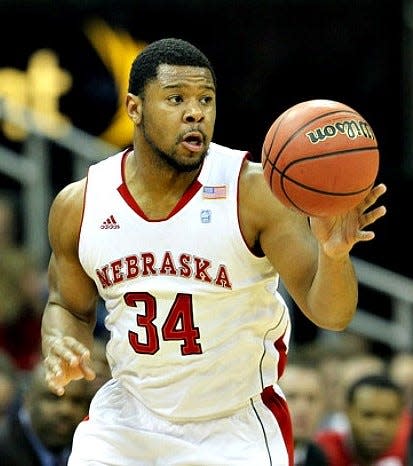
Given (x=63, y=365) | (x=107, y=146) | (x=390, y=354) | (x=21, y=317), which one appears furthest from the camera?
(x=390, y=354)

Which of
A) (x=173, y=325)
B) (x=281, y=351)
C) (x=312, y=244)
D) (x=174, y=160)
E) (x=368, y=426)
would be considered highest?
(x=174, y=160)

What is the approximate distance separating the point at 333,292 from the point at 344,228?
27 centimetres

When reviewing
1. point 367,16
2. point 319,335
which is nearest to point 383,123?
point 367,16

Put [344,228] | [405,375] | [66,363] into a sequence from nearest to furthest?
[344,228], [66,363], [405,375]

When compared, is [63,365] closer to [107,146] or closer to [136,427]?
[136,427]

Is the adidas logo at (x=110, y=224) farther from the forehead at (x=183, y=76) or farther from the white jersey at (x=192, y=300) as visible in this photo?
the forehead at (x=183, y=76)

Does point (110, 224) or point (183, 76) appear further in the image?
point (110, 224)

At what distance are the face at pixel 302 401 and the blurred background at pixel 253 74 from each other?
130 inches

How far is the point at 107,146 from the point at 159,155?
701cm

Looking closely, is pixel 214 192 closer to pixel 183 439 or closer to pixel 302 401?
pixel 183 439

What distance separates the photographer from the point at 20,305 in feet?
37.8

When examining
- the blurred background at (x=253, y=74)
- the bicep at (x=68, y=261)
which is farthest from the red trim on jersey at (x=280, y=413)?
the blurred background at (x=253, y=74)

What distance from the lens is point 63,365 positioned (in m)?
6.31

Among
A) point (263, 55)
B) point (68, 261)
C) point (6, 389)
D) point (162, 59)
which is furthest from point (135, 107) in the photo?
point (263, 55)
